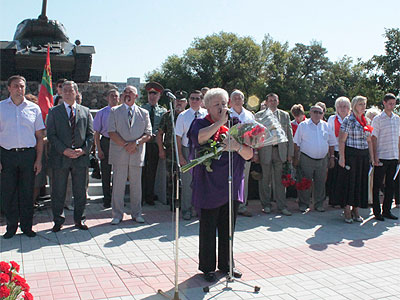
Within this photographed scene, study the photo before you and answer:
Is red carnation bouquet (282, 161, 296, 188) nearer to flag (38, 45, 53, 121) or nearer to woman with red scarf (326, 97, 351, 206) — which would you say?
woman with red scarf (326, 97, 351, 206)

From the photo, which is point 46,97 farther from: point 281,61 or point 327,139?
point 281,61

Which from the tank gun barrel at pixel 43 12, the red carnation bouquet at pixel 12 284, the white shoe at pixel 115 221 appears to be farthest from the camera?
the tank gun barrel at pixel 43 12

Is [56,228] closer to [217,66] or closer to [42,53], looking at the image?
[42,53]

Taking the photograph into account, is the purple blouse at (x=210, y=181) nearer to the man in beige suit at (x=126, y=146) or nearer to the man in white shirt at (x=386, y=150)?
the man in beige suit at (x=126, y=146)

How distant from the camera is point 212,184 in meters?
4.43

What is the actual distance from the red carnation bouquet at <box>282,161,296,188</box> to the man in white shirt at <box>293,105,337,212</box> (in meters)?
0.44

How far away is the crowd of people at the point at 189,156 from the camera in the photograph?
14.8ft

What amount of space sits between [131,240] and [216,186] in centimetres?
204

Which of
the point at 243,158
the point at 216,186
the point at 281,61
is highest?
the point at 281,61

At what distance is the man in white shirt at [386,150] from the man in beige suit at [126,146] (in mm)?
4258

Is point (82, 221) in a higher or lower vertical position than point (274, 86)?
lower

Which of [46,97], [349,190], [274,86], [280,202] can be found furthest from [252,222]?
[274,86]

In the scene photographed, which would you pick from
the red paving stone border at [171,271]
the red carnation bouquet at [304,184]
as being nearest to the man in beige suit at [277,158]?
the red carnation bouquet at [304,184]

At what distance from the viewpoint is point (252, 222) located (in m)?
7.12
